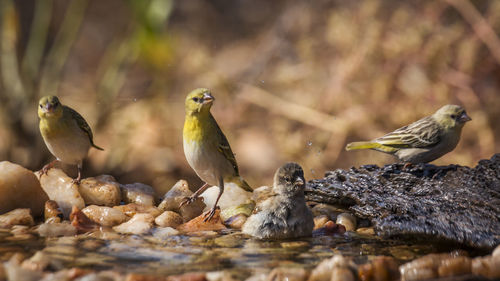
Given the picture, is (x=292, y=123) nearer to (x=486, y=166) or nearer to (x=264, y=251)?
(x=486, y=166)

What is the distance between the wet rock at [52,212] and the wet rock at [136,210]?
0.39 metres

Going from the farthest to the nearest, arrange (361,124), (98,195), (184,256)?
(361,124) → (98,195) → (184,256)

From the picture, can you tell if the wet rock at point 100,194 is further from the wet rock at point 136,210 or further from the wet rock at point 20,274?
the wet rock at point 20,274

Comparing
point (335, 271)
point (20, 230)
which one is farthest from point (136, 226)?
point (335, 271)

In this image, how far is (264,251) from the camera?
3609mm

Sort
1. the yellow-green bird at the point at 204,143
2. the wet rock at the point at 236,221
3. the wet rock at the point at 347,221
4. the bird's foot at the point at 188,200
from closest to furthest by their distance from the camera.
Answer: the yellow-green bird at the point at 204,143 → the wet rock at the point at 347,221 → the wet rock at the point at 236,221 → the bird's foot at the point at 188,200

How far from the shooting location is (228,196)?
4.91m

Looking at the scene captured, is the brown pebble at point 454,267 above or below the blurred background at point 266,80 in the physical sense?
below

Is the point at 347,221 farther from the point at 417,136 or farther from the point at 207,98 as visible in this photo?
the point at 207,98

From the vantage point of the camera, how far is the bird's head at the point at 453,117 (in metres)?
4.74

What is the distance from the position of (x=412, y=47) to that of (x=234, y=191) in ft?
15.7

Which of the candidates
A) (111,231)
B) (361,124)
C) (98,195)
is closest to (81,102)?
(361,124)

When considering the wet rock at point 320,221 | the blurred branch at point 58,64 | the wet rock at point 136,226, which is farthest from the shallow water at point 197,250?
the blurred branch at point 58,64

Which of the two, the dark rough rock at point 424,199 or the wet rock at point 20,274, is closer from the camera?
Result: the wet rock at point 20,274
